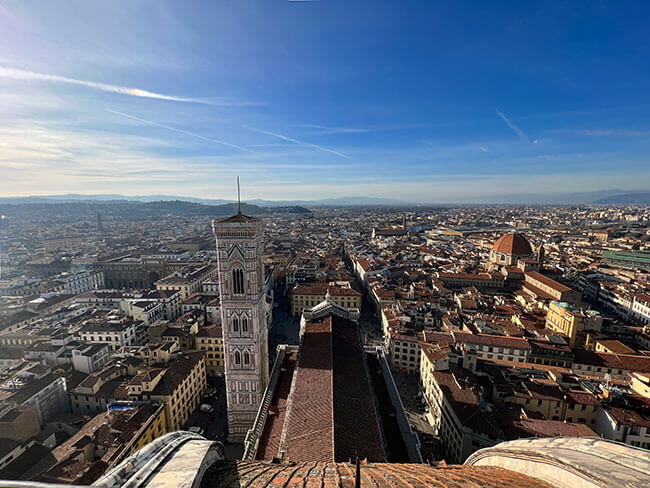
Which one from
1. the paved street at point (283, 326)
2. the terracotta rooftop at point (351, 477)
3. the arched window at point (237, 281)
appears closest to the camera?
the terracotta rooftop at point (351, 477)

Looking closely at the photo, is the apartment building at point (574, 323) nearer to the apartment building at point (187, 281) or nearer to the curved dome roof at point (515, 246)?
the curved dome roof at point (515, 246)

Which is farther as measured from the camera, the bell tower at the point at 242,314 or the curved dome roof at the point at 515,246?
the curved dome roof at the point at 515,246

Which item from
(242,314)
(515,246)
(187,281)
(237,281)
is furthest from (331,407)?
(515,246)

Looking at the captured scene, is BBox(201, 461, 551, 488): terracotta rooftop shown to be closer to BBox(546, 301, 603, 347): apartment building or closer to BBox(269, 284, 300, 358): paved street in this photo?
BBox(269, 284, 300, 358): paved street

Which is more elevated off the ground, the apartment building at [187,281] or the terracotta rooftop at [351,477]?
the terracotta rooftop at [351,477]

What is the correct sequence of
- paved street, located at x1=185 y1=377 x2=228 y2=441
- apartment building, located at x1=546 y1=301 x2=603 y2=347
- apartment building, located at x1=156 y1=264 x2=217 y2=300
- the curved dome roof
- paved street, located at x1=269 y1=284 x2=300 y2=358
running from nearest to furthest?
paved street, located at x1=185 y1=377 x2=228 y2=441
apartment building, located at x1=546 y1=301 x2=603 y2=347
paved street, located at x1=269 y1=284 x2=300 y2=358
apartment building, located at x1=156 y1=264 x2=217 y2=300
the curved dome roof

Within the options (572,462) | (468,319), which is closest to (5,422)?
(572,462)

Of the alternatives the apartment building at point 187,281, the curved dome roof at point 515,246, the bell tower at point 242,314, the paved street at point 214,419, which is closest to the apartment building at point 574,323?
the curved dome roof at point 515,246

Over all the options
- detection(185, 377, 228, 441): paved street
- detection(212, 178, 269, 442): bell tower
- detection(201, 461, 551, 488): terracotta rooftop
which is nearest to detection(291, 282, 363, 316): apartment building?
detection(185, 377, 228, 441): paved street
